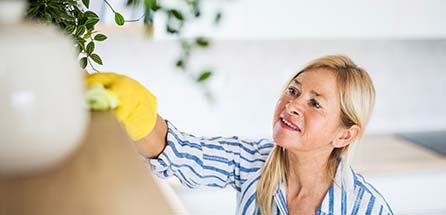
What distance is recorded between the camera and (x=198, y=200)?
2.96 m

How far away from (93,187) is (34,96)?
76mm

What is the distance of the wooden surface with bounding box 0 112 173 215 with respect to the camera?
49cm

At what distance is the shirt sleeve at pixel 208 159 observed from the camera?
1574 mm

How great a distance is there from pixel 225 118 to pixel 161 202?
2949mm

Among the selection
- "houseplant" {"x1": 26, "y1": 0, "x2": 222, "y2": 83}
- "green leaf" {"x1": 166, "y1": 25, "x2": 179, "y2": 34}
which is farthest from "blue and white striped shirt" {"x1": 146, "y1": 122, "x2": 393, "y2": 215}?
"green leaf" {"x1": 166, "y1": 25, "x2": 179, "y2": 34}

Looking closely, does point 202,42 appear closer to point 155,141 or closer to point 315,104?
point 155,141

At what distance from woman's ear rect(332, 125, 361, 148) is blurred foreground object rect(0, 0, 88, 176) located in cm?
137

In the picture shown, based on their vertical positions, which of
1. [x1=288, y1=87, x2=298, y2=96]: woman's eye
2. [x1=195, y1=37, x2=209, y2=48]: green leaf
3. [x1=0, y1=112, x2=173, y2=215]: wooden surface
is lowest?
[x1=288, y1=87, x2=298, y2=96]: woman's eye

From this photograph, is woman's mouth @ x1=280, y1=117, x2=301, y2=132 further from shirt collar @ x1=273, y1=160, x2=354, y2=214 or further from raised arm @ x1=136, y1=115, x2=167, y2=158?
raised arm @ x1=136, y1=115, x2=167, y2=158

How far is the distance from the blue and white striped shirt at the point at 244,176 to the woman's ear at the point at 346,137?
0.18 ft

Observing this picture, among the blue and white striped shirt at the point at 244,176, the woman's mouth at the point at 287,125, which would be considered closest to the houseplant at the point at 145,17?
the blue and white striped shirt at the point at 244,176

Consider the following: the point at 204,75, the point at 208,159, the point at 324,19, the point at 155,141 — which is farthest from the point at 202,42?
the point at 324,19

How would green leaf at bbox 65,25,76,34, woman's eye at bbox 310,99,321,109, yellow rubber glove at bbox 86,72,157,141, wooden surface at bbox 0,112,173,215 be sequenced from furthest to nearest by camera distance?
woman's eye at bbox 310,99,321,109 → green leaf at bbox 65,25,76,34 → yellow rubber glove at bbox 86,72,157,141 → wooden surface at bbox 0,112,173,215

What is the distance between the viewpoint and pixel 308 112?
70.0 inches
